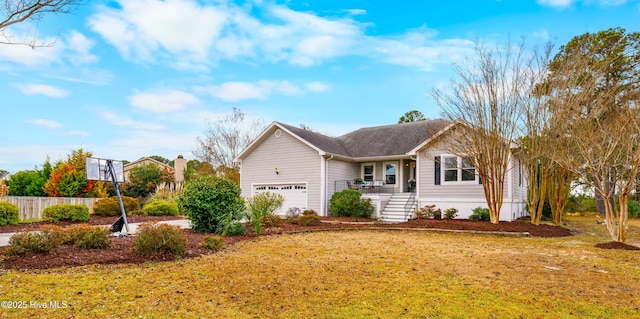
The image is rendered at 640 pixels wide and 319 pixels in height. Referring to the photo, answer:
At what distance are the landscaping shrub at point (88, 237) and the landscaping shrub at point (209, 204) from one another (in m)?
3.44

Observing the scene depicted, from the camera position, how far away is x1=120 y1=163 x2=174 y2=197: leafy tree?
2580 centimetres

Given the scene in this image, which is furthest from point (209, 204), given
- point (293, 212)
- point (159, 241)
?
point (293, 212)

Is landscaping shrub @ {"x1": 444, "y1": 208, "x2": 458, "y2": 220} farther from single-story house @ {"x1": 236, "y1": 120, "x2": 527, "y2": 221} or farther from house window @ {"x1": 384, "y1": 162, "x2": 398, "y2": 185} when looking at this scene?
house window @ {"x1": 384, "y1": 162, "x2": 398, "y2": 185}

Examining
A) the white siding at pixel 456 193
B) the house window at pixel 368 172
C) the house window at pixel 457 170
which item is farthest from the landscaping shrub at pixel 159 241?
the house window at pixel 368 172

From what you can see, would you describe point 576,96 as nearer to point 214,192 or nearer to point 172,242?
point 214,192

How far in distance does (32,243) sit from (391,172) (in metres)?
17.1

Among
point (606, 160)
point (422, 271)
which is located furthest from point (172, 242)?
point (606, 160)

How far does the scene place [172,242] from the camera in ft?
25.2

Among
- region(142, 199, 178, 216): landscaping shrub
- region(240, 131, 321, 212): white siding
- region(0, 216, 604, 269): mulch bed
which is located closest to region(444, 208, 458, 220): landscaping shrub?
region(0, 216, 604, 269): mulch bed

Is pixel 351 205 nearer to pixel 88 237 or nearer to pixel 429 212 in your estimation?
pixel 429 212

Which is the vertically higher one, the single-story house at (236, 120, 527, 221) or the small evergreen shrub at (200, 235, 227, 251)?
the single-story house at (236, 120, 527, 221)

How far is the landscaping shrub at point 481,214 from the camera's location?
16.4 m

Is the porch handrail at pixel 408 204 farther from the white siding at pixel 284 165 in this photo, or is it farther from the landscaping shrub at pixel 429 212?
the white siding at pixel 284 165

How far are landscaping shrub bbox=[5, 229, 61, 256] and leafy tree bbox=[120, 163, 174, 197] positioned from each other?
19362 mm
